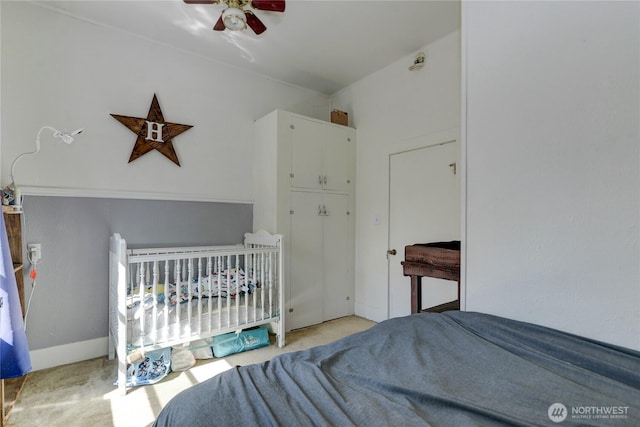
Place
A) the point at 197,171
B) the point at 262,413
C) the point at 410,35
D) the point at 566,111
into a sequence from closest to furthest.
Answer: the point at 262,413, the point at 566,111, the point at 410,35, the point at 197,171

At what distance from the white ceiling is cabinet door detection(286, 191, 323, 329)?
4.31ft

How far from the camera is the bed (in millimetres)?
599

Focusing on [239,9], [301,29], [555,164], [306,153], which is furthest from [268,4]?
[555,164]

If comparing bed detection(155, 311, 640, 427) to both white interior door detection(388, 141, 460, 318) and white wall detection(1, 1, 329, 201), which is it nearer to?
white interior door detection(388, 141, 460, 318)

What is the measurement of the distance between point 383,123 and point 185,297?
96.4 inches

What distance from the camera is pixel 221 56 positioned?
283 cm

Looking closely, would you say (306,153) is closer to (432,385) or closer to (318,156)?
(318,156)

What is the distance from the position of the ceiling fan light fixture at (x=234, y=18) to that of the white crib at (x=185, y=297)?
62.2 inches

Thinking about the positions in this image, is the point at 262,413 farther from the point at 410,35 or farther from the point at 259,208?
the point at 410,35

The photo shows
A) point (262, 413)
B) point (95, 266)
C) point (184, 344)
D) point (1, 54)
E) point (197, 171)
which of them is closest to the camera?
point (262, 413)

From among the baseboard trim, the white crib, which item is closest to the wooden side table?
the white crib

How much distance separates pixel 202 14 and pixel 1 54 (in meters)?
1.38

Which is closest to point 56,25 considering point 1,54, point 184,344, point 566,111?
point 1,54

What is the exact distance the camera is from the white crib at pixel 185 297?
1.92 meters
